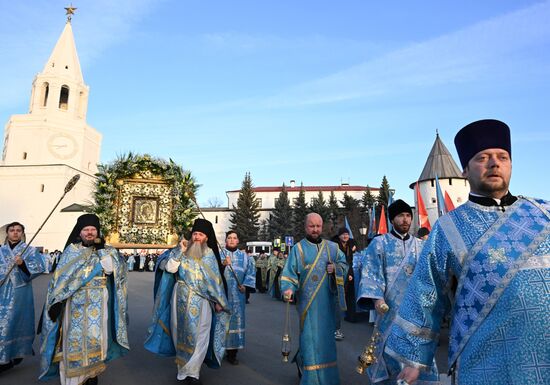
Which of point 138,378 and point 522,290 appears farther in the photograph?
point 138,378

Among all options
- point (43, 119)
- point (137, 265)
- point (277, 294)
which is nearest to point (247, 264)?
point (277, 294)

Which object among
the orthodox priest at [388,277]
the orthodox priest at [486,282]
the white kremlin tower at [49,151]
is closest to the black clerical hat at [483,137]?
the orthodox priest at [486,282]

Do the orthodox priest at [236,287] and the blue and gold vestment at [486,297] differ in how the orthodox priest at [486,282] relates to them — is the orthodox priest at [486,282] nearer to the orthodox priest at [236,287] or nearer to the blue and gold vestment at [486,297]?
the blue and gold vestment at [486,297]

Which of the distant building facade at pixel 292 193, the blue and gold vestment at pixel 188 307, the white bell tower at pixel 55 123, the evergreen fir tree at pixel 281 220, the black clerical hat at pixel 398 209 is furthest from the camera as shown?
the distant building facade at pixel 292 193

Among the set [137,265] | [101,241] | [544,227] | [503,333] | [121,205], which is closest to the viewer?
[503,333]

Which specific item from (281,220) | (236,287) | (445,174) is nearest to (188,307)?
(236,287)

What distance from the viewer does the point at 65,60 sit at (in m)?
49.8

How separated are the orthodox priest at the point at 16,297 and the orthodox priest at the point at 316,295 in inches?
166

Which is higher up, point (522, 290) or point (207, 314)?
point (522, 290)

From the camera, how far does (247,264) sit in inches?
305

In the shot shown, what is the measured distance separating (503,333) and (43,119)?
179 ft

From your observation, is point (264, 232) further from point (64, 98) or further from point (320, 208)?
point (64, 98)

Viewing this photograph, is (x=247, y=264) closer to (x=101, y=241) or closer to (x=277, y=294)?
(x=101, y=241)

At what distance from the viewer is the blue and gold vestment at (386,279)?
391 centimetres
